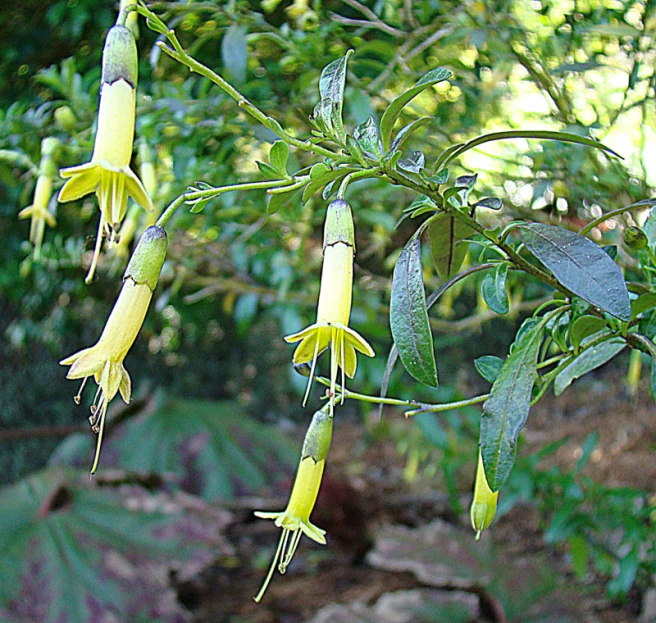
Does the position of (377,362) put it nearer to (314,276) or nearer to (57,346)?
(314,276)

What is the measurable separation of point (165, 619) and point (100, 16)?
1.37m

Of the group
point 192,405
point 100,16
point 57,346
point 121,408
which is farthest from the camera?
point 57,346

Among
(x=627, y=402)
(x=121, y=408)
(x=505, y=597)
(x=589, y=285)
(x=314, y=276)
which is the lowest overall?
(x=505, y=597)

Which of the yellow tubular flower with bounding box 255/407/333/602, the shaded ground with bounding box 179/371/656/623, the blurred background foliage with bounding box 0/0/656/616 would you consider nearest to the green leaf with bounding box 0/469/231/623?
the shaded ground with bounding box 179/371/656/623

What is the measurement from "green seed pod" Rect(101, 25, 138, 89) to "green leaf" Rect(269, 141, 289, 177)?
117 mm

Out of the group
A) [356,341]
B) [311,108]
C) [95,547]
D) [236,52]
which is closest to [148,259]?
[356,341]

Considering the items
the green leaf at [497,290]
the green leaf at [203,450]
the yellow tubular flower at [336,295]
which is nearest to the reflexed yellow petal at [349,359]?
the yellow tubular flower at [336,295]

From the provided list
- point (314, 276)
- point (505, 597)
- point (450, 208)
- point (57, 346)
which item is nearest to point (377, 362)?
point (314, 276)

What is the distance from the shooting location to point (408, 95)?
0.41 metres

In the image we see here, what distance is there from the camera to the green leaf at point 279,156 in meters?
0.42

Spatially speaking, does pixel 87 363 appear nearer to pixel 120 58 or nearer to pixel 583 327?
pixel 120 58

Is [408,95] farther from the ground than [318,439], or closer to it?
farther from the ground

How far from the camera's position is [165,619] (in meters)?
1.56

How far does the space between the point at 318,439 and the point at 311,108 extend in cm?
69
